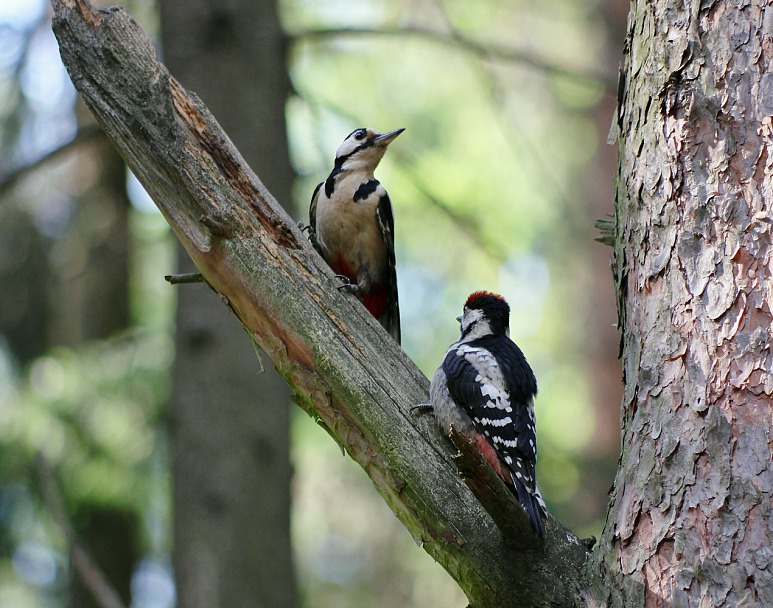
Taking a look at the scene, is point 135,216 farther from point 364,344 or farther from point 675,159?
point 675,159

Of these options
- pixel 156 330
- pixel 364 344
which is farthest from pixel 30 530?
pixel 364 344

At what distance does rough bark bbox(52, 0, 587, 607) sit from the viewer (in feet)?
8.45

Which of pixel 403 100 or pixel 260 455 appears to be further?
pixel 403 100

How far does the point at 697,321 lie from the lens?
2.44 metres

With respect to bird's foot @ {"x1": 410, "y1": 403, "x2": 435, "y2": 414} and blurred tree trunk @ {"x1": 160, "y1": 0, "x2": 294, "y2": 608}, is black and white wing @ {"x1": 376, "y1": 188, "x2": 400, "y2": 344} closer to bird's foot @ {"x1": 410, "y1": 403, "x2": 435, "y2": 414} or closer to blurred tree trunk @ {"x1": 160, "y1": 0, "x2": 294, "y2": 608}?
Result: blurred tree trunk @ {"x1": 160, "y1": 0, "x2": 294, "y2": 608}

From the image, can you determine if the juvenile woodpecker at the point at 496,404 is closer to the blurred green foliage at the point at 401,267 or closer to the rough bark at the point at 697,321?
the rough bark at the point at 697,321

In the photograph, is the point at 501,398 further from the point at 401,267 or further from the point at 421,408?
the point at 401,267

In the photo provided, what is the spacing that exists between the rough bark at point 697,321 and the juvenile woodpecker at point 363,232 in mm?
1939

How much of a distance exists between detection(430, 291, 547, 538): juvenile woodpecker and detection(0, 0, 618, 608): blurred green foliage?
5.11 feet

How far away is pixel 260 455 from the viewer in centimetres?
446

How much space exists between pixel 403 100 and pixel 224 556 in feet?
24.2

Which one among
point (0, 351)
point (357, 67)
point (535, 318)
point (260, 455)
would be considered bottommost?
point (260, 455)

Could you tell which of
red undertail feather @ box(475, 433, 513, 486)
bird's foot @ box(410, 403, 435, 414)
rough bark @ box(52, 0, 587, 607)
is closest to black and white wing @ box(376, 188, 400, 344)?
red undertail feather @ box(475, 433, 513, 486)

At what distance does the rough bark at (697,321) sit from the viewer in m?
2.27
